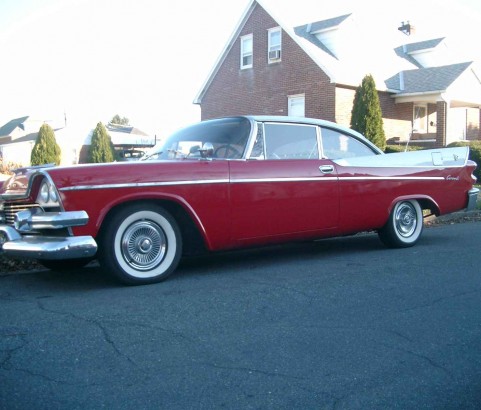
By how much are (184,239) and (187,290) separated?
29.7 inches

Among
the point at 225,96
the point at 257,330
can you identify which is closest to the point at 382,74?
the point at 225,96

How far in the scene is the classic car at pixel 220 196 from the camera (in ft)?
15.4

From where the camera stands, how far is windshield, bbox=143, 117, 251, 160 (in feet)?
18.7

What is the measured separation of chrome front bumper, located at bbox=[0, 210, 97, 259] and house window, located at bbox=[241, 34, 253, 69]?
1967 cm

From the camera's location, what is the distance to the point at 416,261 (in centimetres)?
612

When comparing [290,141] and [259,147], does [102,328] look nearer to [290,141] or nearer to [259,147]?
[259,147]

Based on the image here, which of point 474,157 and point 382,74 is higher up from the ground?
point 382,74

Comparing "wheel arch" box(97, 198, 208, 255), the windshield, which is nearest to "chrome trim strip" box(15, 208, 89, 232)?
"wheel arch" box(97, 198, 208, 255)

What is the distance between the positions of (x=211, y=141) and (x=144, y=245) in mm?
1453

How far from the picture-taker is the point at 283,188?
5703 millimetres

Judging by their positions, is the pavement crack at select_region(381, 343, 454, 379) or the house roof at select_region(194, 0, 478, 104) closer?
the pavement crack at select_region(381, 343, 454, 379)

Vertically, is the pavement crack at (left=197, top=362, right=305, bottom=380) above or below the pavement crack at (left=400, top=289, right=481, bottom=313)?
above

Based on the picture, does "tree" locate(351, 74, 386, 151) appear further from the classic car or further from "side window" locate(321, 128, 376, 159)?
"side window" locate(321, 128, 376, 159)

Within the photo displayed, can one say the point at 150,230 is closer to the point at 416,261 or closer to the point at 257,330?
the point at 257,330
